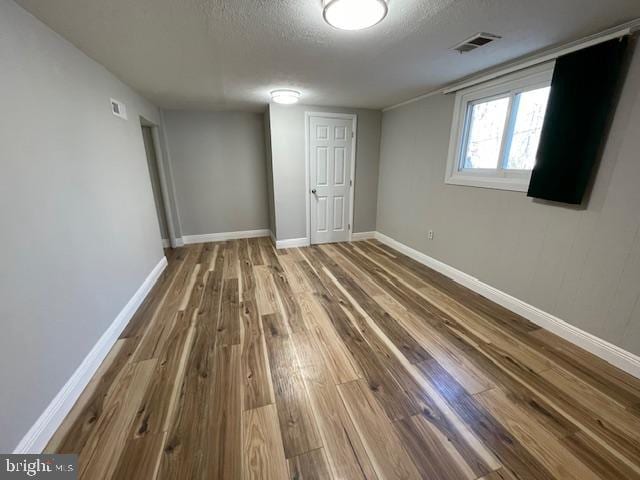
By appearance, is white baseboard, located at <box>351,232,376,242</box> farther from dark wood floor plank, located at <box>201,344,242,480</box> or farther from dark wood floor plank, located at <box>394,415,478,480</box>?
dark wood floor plank, located at <box>394,415,478,480</box>

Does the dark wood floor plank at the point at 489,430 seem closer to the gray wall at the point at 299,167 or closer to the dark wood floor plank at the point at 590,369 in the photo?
the dark wood floor plank at the point at 590,369

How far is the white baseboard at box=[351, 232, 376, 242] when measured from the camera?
4620 mm

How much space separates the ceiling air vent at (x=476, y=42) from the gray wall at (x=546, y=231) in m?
0.85

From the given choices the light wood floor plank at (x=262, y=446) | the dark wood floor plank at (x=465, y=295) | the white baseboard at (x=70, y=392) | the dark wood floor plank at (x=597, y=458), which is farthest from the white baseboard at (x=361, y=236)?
the dark wood floor plank at (x=597, y=458)

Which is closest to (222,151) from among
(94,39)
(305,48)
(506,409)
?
(94,39)

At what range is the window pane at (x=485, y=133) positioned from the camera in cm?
250

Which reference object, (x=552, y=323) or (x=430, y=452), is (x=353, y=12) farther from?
(x=552, y=323)

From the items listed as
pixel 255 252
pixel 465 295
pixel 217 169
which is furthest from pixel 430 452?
pixel 217 169

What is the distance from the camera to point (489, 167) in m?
2.63

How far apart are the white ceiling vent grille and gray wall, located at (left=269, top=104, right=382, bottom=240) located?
1.76 m

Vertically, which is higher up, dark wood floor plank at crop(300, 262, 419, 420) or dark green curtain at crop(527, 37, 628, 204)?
dark green curtain at crop(527, 37, 628, 204)

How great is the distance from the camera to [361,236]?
468 cm

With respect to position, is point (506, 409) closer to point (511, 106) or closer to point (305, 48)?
point (511, 106)

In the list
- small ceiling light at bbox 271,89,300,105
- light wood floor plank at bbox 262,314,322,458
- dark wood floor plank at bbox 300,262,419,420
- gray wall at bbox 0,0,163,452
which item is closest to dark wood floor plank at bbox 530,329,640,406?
dark wood floor plank at bbox 300,262,419,420
